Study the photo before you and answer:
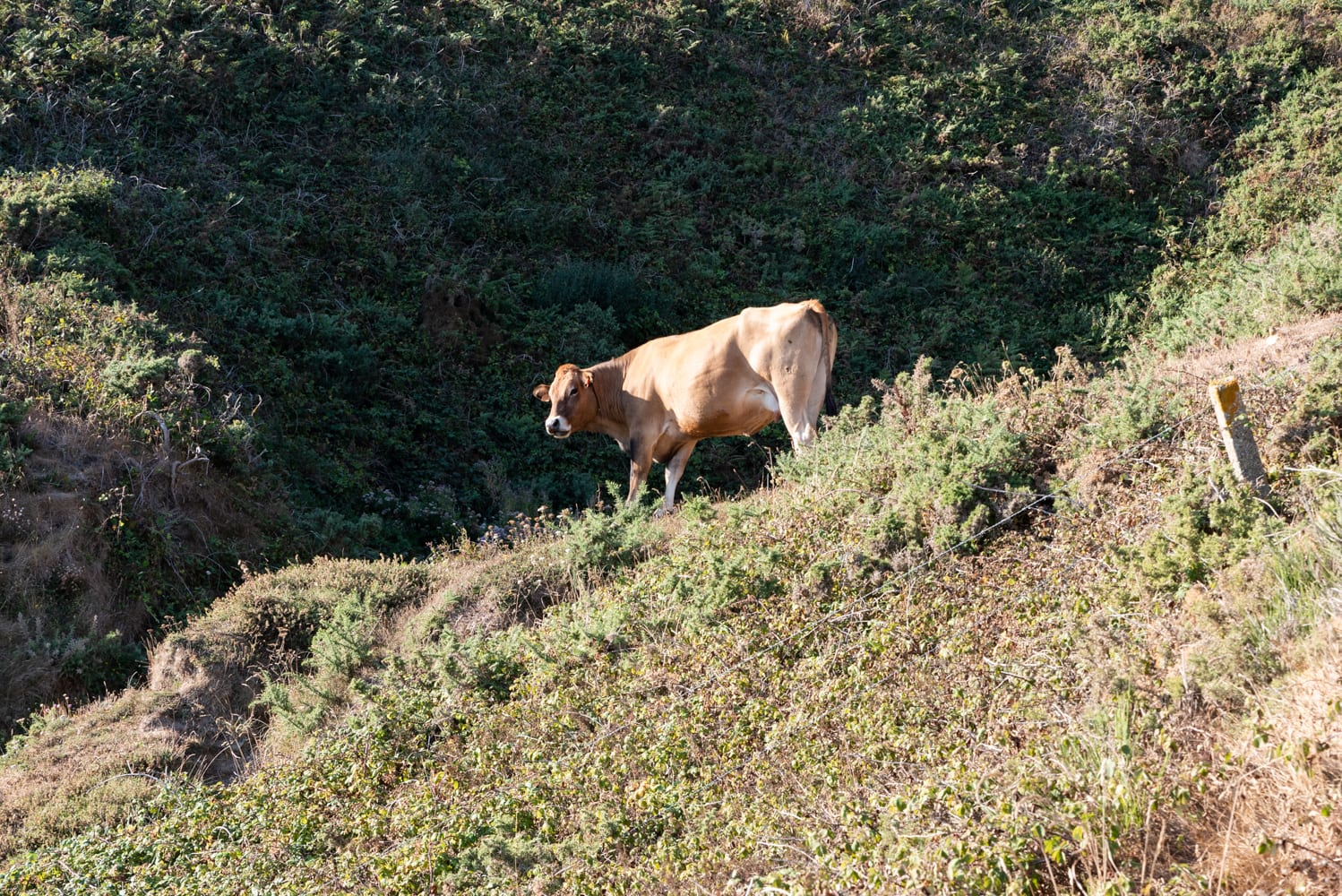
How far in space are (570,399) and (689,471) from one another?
227cm

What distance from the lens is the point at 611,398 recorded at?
1463 cm

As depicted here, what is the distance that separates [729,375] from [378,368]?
565cm

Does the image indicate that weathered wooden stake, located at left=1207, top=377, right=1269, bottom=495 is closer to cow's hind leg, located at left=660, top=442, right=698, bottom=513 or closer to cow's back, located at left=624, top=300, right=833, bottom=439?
cow's back, located at left=624, top=300, right=833, bottom=439

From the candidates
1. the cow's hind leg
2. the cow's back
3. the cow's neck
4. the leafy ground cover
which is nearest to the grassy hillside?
the cow's neck

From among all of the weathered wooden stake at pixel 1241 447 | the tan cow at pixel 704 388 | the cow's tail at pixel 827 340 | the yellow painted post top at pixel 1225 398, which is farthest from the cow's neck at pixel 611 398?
the yellow painted post top at pixel 1225 398

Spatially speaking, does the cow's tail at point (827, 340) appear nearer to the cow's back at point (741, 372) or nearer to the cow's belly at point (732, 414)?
the cow's back at point (741, 372)

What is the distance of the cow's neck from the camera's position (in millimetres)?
14609

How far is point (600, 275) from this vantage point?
1897cm

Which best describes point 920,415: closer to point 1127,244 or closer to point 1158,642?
point 1158,642

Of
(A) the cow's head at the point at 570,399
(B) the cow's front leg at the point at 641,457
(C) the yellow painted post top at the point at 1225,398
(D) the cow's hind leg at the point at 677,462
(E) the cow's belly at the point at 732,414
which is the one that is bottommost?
(D) the cow's hind leg at the point at 677,462

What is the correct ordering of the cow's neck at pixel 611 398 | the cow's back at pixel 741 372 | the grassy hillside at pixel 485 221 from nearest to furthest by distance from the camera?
the grassy hillside at pixel 485 221, the cow's back at pixel 741 372, the cow's neck at pixel 611 398

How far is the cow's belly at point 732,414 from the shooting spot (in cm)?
1311

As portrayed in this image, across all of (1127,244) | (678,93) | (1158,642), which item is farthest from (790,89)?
(1158,642)

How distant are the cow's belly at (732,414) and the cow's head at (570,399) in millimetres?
1249
